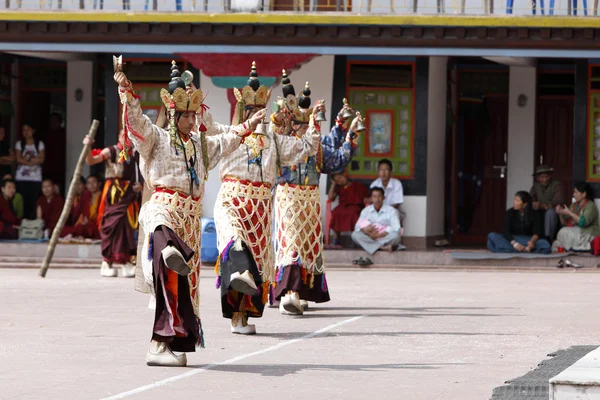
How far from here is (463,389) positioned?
819 cm

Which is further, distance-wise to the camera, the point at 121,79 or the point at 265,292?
the point at 265,292

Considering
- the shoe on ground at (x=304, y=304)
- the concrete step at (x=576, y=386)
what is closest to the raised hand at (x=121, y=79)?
the concrete step at (x=576, y=386)

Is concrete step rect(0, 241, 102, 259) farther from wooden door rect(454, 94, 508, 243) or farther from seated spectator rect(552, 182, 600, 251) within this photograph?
seated spectator rect(552, 182, 600, 251)

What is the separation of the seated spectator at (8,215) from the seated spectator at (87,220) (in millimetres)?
842

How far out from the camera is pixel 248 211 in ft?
37.3

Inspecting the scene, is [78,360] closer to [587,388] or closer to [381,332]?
[381,332]

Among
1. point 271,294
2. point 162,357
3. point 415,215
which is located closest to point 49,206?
point 415,215

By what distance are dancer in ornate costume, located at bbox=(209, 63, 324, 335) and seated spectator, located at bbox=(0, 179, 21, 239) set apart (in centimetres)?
997

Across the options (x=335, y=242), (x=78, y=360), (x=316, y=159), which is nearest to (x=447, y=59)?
(x=335, y=242)

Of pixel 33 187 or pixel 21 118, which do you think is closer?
pixel 33 187

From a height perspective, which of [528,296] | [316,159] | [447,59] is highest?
[447,59]

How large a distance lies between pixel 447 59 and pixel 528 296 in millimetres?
7754

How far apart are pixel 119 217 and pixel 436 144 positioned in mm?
6086

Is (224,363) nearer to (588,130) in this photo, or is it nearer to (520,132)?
(588,130)
